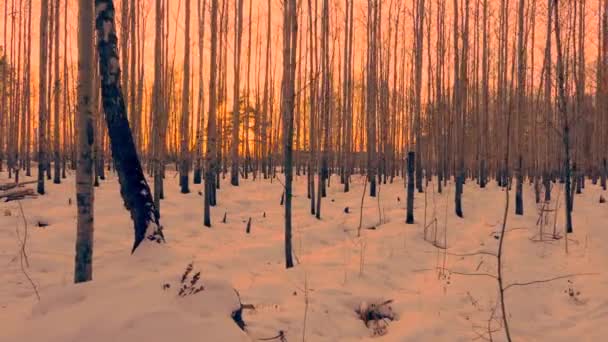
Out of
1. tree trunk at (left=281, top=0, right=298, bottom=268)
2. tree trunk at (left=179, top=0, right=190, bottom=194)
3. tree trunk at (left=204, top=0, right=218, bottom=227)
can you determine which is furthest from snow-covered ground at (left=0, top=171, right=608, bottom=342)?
tree trunk at (left=179, top=0, right=190, bottom=194)

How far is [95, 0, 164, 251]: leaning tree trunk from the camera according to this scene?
4.97 metres

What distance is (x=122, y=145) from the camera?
208 inches

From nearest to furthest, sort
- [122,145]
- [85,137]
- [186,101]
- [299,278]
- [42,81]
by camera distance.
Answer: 1. [85,137]
2. [122,145]
3. [299,278]
4. [42,81]
5. [186,101]

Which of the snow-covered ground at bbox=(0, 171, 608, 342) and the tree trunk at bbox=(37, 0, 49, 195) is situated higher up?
the tree trunk at bbox=(37, 0, 49, 195)

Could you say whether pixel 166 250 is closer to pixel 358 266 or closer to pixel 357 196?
pixel 358 266

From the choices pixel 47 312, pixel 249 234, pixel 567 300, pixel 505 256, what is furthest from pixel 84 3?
pixel 505 256

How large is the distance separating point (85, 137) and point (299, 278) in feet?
10.8

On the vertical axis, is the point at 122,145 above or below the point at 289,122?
below

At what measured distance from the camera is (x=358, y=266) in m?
6.47

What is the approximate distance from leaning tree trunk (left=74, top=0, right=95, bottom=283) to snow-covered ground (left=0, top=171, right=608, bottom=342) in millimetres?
519

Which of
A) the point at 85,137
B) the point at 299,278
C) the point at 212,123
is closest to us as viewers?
the point at 85,137

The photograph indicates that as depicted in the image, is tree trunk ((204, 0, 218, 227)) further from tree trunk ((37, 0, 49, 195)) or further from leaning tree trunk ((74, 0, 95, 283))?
leaning tree trunk ((74, 0, 95, 283))

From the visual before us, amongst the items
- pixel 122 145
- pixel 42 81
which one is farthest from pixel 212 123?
pixel 122 145

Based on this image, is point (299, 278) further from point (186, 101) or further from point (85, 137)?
point (186, 101)
